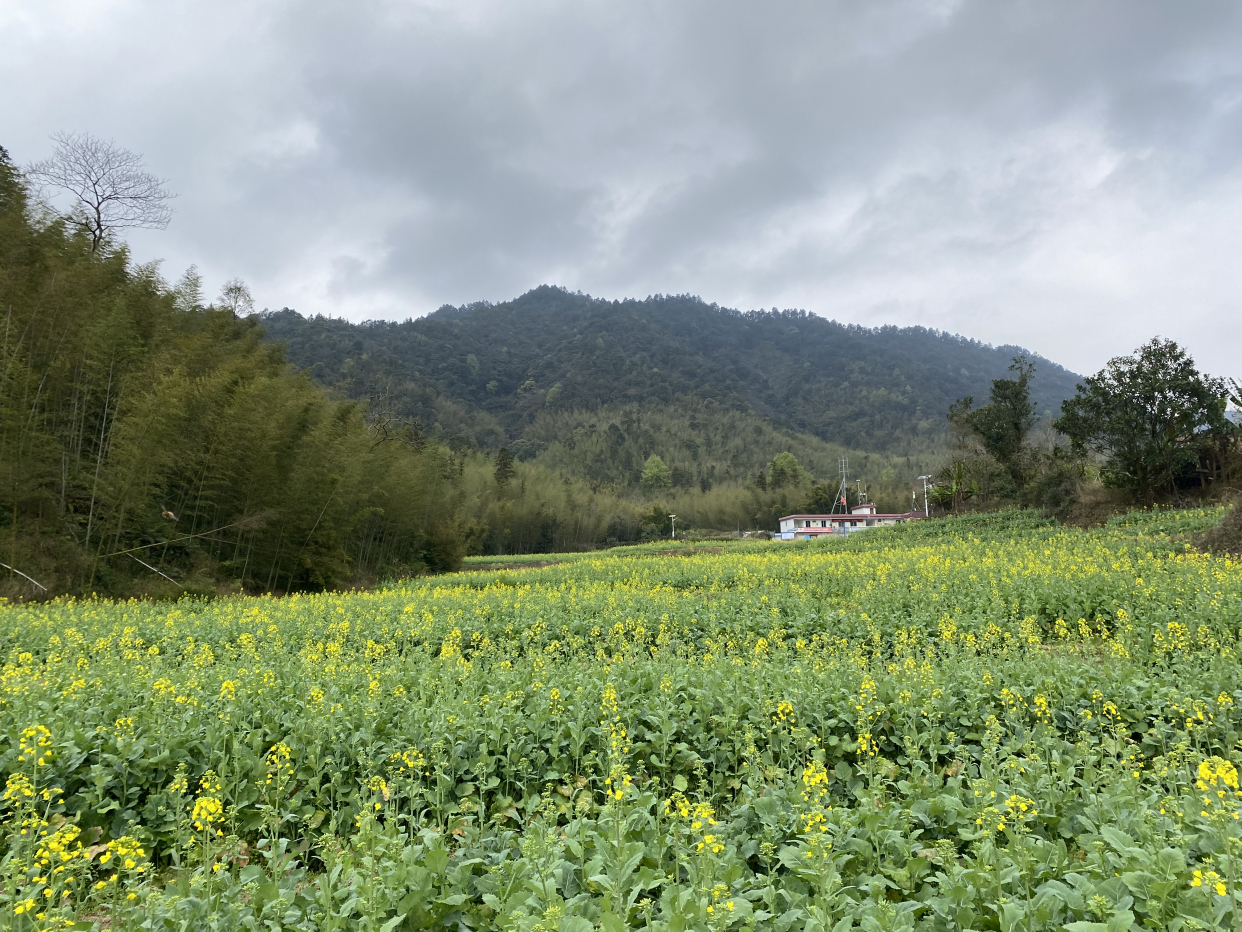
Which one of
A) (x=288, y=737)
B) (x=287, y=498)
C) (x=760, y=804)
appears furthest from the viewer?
(x=287, y=498)

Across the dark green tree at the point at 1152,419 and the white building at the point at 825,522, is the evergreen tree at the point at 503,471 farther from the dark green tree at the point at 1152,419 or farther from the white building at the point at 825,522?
the dark green tree at the point at 1152,419

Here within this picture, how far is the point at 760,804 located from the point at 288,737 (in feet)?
9.44

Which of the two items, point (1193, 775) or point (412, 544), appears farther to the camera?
point (412, 544)

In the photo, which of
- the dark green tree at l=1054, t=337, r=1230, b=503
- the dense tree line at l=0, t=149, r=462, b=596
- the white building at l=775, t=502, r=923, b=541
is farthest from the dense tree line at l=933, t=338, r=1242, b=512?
the white building at l=775, t=502, r=923, b=541

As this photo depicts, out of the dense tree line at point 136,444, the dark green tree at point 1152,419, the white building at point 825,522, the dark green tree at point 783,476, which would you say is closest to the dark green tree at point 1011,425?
the dark green tree at point 1152,419

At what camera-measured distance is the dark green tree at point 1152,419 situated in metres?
21.3

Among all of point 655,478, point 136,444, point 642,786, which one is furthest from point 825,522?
point 642,786

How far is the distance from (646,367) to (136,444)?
4219 inches

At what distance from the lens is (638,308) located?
17175 centimetres

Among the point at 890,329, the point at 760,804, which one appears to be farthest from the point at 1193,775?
the point at 890,329

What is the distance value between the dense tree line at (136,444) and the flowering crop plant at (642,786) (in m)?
7.97

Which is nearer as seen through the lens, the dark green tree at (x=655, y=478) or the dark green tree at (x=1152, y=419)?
the dark green tree at (x=1152, y=419)

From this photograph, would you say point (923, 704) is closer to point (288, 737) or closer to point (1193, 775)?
point (1193, 775)

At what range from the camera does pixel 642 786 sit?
3506mm
